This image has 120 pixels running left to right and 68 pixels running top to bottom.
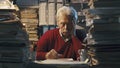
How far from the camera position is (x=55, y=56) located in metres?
2.95

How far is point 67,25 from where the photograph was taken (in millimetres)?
3545

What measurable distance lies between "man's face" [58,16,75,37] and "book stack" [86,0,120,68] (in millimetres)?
1503

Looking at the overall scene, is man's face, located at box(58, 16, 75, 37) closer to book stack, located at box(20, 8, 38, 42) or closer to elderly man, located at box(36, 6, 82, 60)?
elderly man, located at box(36, 6, 82, 60)

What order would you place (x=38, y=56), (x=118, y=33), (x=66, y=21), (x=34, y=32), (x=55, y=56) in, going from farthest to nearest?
(x=34, y=32)
(x=66, y=21)
(x=38, y=56)
(x=55, y=56)
(x=118, y=33)

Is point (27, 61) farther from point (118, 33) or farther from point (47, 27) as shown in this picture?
point (47, 27)

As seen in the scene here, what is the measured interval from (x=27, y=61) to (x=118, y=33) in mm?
441

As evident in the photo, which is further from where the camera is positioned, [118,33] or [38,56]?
[38,56]

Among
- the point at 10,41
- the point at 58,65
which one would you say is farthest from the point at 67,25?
the point at 10,41

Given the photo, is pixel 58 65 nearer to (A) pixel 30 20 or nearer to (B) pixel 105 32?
(B) pixel 105 32

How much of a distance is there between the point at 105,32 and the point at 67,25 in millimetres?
1554

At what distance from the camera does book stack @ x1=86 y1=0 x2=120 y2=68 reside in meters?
1.97

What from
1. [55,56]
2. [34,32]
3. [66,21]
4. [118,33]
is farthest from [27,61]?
[34,32]

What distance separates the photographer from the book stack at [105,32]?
1.97m

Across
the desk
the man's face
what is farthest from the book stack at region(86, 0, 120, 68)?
the man's face
